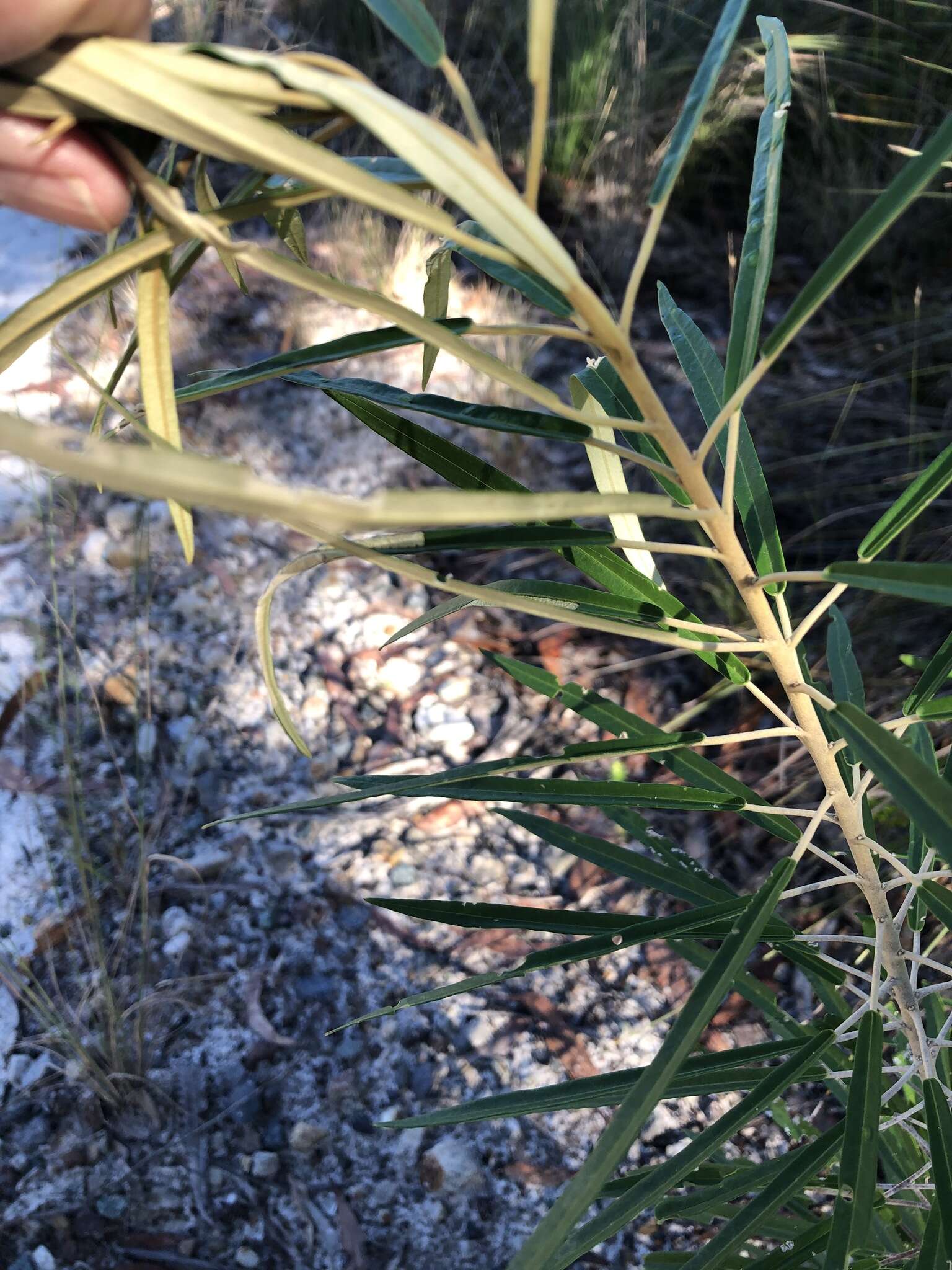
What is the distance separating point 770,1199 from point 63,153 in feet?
1.80

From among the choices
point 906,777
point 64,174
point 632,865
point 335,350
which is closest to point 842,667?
point 632,865

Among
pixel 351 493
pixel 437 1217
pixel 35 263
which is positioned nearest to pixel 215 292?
pixel 35 263

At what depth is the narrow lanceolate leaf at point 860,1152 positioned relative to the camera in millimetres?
446

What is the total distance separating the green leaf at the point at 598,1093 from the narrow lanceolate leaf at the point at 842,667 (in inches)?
8.4

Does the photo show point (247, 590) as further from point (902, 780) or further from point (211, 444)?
point (902, 780)

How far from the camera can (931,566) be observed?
1.16ft

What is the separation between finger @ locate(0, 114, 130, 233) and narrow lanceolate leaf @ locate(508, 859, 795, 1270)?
0.34 metres

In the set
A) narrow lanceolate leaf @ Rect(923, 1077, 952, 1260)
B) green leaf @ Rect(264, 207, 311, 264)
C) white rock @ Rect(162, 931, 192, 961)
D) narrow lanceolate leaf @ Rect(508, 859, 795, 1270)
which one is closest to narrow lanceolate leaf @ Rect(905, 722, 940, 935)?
narrow lanceolate leaf @ Rect(923, 1077, 952, 1260)

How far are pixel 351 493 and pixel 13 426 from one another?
1.63 meters

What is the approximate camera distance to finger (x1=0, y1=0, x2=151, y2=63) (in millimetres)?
237

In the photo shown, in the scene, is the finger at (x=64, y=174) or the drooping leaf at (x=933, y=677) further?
the drooping leaf at (x=933, y=677)

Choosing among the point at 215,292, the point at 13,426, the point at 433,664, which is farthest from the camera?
the point at 215,292

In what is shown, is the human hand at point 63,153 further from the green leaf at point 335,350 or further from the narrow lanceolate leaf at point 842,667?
the narrow lanceolate leaf at point 842,667

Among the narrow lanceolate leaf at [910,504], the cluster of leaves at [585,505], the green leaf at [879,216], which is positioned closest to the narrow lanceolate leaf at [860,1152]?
the cluster of leaves at [585,505]
